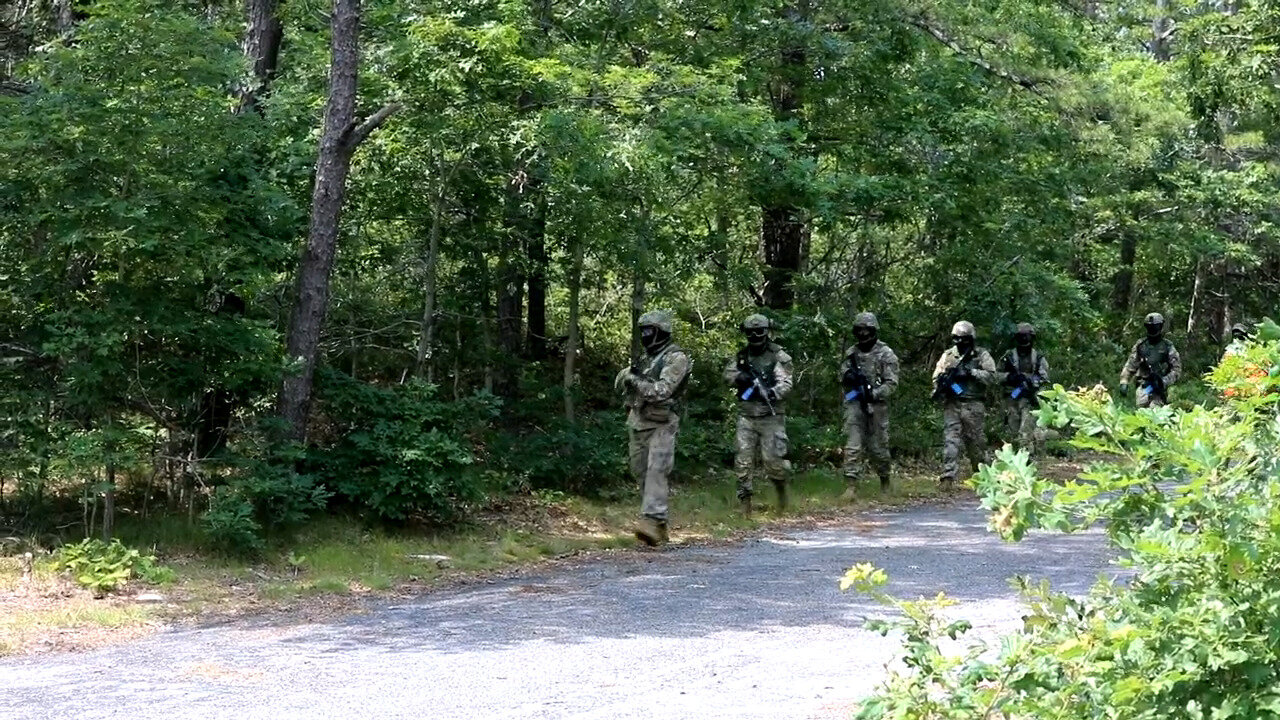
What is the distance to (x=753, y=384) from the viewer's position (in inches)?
597

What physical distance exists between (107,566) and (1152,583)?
26.7 feet

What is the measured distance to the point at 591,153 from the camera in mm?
12414

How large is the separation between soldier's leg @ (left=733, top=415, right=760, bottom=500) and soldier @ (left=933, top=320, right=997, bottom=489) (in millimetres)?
3584

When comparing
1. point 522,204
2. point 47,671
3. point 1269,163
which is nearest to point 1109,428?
point 47,671

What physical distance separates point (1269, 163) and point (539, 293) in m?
16.7

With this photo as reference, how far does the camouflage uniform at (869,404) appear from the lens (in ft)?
56.2

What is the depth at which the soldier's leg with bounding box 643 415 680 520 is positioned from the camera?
524 inches

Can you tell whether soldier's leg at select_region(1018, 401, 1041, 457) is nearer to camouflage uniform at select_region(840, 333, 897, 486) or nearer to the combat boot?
camouflage uniform at select_region(840, 333, 897, 486)

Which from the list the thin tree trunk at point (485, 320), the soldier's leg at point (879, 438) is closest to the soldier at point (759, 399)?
the soldier's leg at point (879, 438)

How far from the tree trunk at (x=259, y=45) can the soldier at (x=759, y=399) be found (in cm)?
529

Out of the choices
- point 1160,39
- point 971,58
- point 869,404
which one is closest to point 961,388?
point 869,404

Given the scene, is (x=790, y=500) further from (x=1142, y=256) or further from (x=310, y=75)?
(x=1142, y=256)

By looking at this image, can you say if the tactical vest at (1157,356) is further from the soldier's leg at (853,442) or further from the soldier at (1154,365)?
the soldier's leg at (853,442)

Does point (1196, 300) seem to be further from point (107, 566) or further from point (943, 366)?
point (107, 566)
